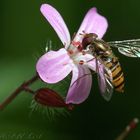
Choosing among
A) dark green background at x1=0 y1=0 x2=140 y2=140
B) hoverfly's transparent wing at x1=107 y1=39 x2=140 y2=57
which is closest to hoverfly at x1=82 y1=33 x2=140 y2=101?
hoverfly's transparent wing at x1=107 y1=39 x2=140 y2=57

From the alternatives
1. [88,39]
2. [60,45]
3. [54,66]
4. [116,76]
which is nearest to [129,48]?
[88,39]

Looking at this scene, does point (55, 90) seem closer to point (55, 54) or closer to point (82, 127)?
point (55, 54)

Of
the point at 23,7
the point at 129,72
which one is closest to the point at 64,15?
the point at 23,7

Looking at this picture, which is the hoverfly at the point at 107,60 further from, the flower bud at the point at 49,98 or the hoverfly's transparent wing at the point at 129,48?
the flower bud at the point at 49,98

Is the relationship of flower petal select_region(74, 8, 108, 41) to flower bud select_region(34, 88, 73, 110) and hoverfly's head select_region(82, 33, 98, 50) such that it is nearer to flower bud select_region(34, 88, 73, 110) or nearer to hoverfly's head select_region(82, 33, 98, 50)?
hoverfly's head select_region(82, 33, 98, 50)

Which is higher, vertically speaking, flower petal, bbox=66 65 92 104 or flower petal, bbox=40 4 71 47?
flower petal, bbox=40 4 71 47

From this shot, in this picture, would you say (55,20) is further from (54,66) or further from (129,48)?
(129,48)
